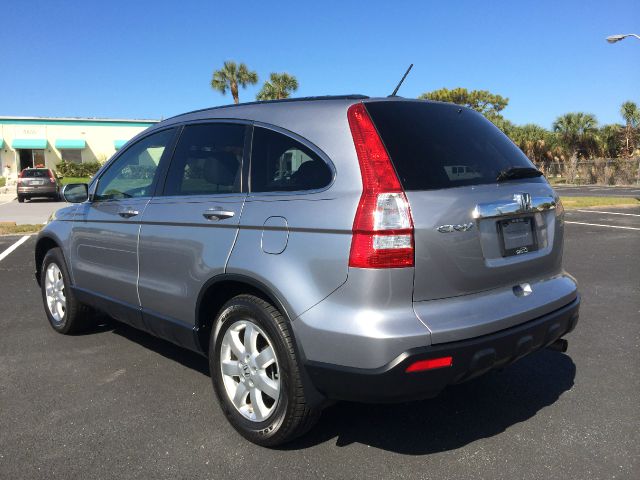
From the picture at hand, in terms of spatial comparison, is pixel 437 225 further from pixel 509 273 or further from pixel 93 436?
pixel 93 436

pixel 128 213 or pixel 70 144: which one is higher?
pixel 70 144

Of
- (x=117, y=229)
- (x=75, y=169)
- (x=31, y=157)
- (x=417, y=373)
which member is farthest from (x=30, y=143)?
(x=417, y=373)

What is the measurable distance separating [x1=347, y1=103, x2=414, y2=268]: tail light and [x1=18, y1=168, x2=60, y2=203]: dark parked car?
2423 centimetres

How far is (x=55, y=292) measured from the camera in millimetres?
4902

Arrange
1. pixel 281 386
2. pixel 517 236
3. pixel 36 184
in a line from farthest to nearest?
pixel 36 184 < pixel 517 236 < pixel 281 386

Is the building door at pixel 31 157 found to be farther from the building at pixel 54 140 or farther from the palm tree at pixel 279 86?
the palm tree at pixel 279 86

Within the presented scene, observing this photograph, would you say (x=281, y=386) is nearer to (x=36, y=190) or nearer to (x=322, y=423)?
(x=322, y=423)

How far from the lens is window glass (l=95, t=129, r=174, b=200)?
148 inches

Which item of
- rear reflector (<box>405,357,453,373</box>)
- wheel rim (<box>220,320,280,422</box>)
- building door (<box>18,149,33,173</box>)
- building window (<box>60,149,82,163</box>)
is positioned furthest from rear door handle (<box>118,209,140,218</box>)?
building door (<box>18,149,33,173</box>)

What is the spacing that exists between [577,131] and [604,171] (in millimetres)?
11734

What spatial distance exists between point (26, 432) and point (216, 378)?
43.0 inches

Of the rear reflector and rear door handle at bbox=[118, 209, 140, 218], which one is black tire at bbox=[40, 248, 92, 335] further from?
the rear reflector

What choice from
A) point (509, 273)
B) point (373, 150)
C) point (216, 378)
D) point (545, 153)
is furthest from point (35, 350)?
point (545, 153)

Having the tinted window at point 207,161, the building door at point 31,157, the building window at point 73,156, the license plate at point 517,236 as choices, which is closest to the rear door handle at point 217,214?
the tinted window at point 207,161
